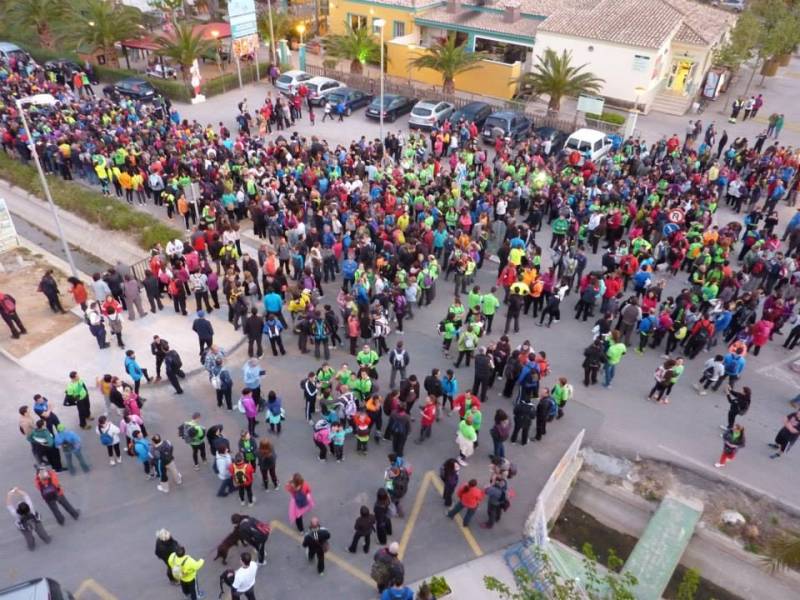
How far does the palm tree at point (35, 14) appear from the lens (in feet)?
117

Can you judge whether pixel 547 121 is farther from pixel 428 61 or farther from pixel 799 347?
pixel 799 347

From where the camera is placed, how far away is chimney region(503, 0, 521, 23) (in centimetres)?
3450

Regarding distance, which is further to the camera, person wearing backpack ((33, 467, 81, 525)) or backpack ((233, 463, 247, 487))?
backpack ((233, 463, 247, 487))

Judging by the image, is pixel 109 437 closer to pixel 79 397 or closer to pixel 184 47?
pixel 79 397

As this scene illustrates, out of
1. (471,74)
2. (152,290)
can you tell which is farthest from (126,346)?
(471,74)

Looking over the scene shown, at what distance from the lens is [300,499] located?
10242 mm

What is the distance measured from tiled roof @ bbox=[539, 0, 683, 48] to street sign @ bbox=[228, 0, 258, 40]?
14686 mm

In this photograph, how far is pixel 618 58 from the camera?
30.6 metres

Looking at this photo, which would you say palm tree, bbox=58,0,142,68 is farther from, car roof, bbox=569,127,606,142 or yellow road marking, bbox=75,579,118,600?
yellow road marking, bbox=75,579,118,600

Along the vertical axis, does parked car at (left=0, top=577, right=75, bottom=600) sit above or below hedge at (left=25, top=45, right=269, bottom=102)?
above

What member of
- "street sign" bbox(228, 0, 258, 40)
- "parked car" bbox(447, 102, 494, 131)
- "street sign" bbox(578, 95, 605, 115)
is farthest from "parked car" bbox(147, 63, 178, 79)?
"street sign" bbox(578, 95, 605, 115)

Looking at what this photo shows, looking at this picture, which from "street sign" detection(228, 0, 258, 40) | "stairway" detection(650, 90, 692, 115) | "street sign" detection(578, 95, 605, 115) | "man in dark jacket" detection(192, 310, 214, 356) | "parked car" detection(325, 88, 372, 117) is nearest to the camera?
"man in dark jacket" detection(192, 310, 214, 356)

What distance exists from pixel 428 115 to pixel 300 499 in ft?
70.7

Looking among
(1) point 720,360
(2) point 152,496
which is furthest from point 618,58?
(2) point 152,496
